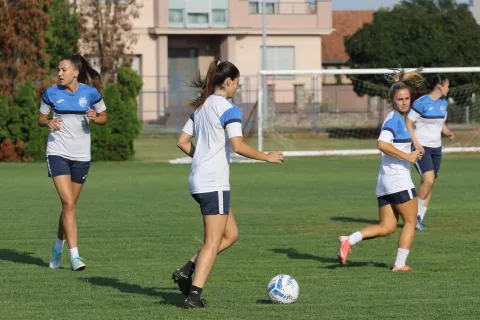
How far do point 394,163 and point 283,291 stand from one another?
2.47 meters

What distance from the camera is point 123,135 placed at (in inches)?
1142

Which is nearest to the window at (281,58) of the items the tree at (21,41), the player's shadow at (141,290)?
the tree at (21,41)

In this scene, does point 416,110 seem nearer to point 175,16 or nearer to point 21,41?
point 21,41

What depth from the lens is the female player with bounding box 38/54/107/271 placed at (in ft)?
33.4

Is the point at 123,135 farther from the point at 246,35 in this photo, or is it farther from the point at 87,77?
the point at 246,35

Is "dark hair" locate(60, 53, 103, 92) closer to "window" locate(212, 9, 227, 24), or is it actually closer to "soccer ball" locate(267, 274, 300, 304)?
"soccer ball" locate(267, 274, 300, 304)

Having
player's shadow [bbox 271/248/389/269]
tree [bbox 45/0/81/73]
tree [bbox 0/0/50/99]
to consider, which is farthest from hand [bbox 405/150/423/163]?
tree [bbox 45/0/81/73]

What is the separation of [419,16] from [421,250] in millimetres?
36097

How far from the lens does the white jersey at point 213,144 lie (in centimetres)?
782

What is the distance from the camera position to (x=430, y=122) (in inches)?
567

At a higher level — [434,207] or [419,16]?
[419,16]

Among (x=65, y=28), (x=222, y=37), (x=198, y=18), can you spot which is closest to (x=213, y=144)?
(x=65, y=28)

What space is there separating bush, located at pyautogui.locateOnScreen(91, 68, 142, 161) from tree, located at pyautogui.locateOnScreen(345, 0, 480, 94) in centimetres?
1836

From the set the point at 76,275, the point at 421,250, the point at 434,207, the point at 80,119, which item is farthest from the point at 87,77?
the point at 434,207
